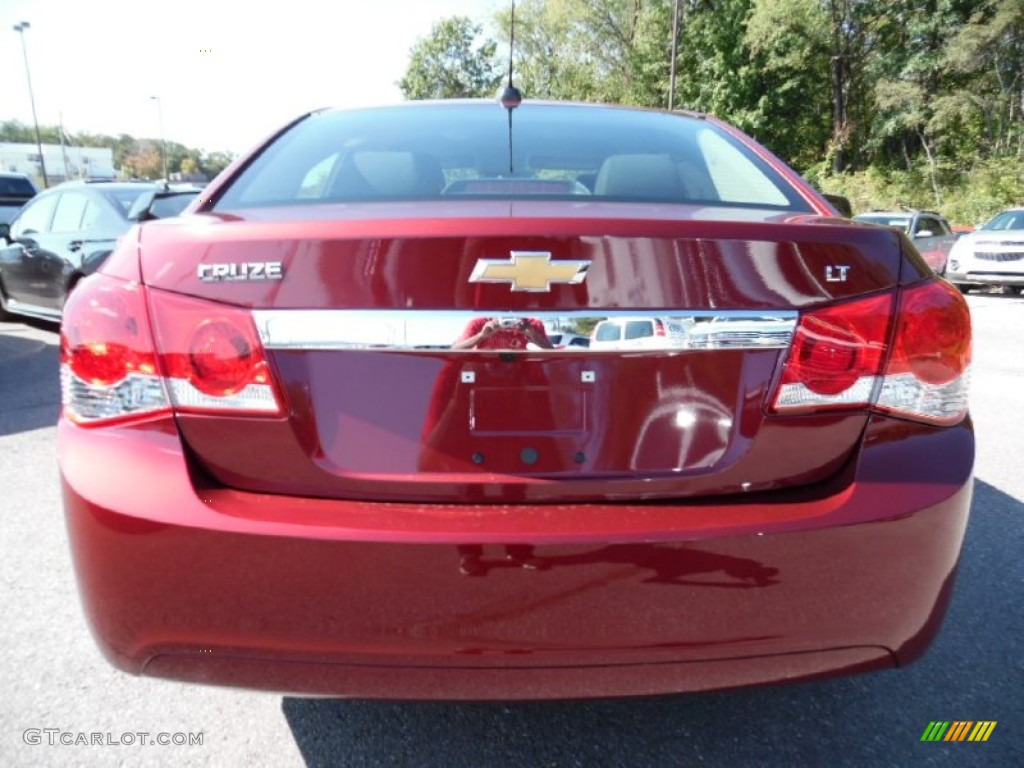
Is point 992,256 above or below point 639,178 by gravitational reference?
below

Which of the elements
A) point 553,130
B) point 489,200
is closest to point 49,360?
point 553,130

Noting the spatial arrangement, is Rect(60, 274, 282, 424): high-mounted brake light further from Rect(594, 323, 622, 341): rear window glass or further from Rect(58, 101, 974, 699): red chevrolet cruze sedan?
Rect(594, 323, 622, 341): rear window glass

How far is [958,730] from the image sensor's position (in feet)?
6.61

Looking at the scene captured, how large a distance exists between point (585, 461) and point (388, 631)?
0.47m

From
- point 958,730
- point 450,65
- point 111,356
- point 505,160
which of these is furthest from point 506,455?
point 450,65

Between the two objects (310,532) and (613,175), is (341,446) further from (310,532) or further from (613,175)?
(613,175)

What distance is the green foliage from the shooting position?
218 ft

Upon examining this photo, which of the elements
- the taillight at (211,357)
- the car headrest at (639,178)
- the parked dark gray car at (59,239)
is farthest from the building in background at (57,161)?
the taillight at (211,357)

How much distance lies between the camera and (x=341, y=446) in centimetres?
144

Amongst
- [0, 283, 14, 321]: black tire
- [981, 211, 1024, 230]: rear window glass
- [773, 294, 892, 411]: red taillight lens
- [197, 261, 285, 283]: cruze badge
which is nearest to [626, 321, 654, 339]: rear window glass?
[773, 294, 892, 411]: red taillight lens

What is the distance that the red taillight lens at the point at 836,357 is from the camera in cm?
146

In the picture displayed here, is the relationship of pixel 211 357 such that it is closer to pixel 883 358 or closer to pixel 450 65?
pixel 883 358

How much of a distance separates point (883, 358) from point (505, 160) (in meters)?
1.20
